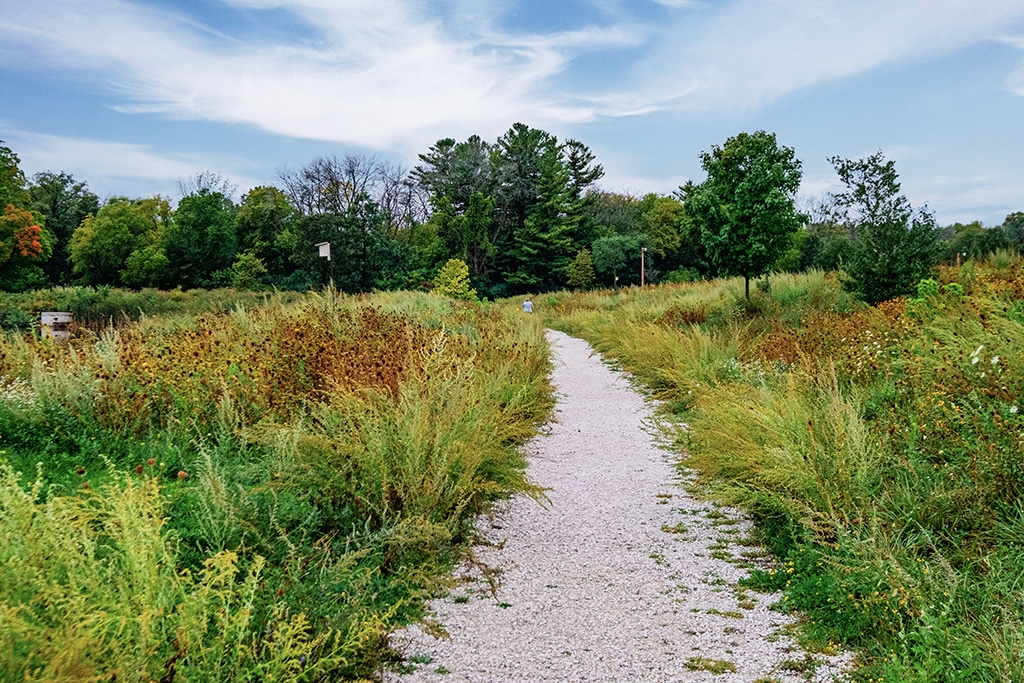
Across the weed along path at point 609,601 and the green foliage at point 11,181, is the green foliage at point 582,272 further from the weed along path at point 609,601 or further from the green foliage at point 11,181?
the weed along path at point 609,601

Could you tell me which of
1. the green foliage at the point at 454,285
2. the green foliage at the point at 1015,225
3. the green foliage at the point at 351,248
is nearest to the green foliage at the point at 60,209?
the green foliage at the point at 351,248

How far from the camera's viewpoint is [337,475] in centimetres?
425

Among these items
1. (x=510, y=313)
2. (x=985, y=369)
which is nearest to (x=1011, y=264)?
(x=985, y=369)

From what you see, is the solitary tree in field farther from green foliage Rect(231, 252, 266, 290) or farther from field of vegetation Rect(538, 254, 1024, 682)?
green foliage Rect(231, 252, 266, 290)

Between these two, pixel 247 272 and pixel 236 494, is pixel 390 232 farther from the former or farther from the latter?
pixel 236 494

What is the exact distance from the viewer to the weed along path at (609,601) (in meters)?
3.07

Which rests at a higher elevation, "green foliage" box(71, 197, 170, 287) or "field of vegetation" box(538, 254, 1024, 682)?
"green foliage" box(71, 197, 170, 287)

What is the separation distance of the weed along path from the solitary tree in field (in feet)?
39.2

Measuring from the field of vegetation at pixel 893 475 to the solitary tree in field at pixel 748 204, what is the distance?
7.59m

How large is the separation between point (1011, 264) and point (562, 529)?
10.5 m

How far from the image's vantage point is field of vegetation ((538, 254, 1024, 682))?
3078 millimetres

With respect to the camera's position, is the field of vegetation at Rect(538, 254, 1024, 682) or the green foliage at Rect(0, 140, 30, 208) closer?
the field of vegetation at Rect(538, 254, 1024, 682)

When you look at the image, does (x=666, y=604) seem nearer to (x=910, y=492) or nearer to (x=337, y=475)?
(x=910, y=492)

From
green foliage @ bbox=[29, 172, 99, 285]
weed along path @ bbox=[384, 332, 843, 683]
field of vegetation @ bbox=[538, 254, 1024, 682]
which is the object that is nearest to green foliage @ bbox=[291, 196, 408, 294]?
green foliage @ bbox=[29, 172, 99, 285]
